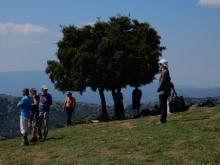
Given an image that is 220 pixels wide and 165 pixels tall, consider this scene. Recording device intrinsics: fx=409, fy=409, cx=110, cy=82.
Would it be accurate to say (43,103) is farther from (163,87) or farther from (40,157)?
(163,87)

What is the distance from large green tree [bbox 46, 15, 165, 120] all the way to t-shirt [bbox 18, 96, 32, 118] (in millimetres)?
13082

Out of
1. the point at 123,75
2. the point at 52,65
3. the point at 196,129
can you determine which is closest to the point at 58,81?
the point at 52,65

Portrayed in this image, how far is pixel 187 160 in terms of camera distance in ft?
29.4

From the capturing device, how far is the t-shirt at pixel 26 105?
1458 centimetres

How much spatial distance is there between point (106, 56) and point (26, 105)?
14.9m

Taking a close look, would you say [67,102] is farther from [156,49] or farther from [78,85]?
[156,49]

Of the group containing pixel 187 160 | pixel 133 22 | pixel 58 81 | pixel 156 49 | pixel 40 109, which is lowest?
pixel 187 160

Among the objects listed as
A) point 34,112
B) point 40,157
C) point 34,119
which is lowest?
point 40,157

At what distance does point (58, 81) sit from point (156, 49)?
7.51m

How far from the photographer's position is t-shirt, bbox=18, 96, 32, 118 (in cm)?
1458

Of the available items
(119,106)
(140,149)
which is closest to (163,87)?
(140,149)

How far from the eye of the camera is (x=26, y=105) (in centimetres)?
1463

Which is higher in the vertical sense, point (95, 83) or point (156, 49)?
point (156, 49)

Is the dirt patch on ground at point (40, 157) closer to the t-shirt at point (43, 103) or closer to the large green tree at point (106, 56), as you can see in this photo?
the t-shirt at point (43, 103)
